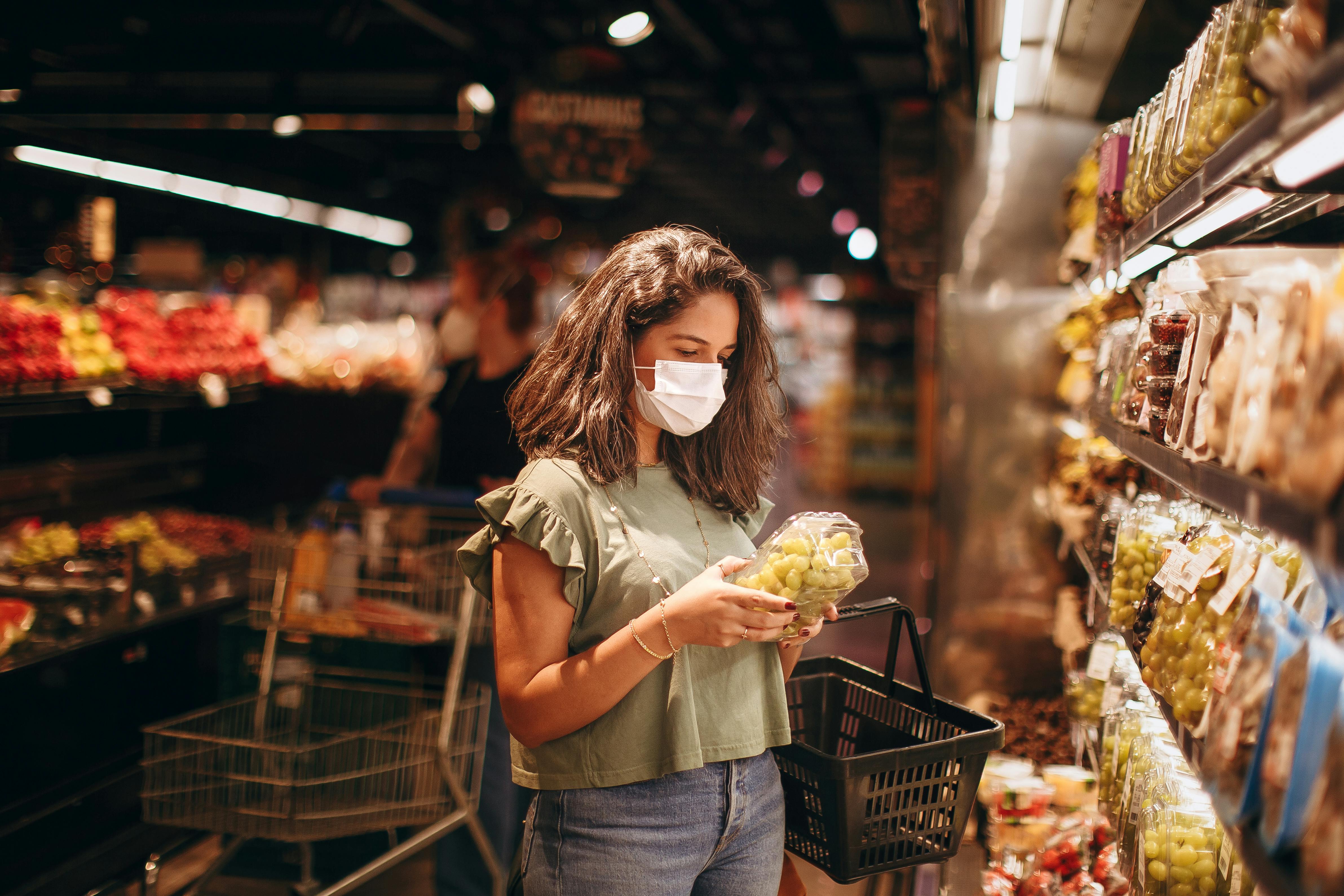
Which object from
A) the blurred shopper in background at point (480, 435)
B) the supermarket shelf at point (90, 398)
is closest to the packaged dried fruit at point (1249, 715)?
the blurred shopper in background at point (480, 435)

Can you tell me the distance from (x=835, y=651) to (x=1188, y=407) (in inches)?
211

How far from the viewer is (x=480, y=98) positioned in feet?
22.4

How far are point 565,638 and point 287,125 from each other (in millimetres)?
7711

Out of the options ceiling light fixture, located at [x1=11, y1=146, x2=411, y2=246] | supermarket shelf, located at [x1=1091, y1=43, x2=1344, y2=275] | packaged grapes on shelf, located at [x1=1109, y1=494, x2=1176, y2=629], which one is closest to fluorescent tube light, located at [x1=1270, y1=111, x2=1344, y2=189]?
supermarket shelf, located at [x1=1091, y1=43, x2=1344, y2=275]

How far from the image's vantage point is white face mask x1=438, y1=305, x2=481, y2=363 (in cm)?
431

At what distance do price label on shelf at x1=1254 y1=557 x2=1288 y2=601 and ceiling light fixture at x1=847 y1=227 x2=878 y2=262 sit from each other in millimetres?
15894

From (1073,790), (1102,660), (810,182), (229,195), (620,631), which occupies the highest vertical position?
(810,182)

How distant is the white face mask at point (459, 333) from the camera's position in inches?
170

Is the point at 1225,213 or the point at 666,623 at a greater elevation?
the point at 1225,213

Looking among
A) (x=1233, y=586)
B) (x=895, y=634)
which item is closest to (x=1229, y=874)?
(x=1233, y=586)

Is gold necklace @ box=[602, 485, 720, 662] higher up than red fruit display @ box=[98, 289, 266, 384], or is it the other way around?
red fruit display @ box=[98, 289, 266, 384]

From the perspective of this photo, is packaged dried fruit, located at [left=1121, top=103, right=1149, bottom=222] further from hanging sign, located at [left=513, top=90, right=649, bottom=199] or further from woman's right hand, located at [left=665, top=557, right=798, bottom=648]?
hanging sign, located at [left=513, top=90, right=649, bottom=199]

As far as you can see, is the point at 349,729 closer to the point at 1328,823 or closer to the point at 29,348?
the point at 29,348

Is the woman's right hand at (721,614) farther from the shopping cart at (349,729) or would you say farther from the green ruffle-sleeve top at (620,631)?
the shopping cart at (349,729)
